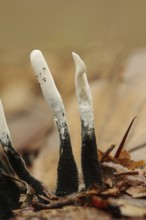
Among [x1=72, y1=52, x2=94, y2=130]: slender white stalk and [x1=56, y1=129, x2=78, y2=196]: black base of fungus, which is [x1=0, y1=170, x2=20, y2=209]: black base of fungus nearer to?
[x1=56, y1=129, x2=78, y2=196]: black base of fungus

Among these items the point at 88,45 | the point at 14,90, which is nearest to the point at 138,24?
the point at 88,45

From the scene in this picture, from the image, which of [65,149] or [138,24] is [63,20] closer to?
[138,24]

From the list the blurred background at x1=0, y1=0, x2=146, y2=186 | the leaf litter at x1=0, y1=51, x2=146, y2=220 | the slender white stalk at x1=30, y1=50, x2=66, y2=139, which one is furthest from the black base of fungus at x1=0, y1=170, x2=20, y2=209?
the blurred background at x1=0, y1=0, x2=146, y2=186

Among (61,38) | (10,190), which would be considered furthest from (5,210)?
(61,38)

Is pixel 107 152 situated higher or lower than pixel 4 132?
lower

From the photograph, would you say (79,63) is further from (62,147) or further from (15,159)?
(15,159)

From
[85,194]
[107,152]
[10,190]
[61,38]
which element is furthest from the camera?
[61,38]
